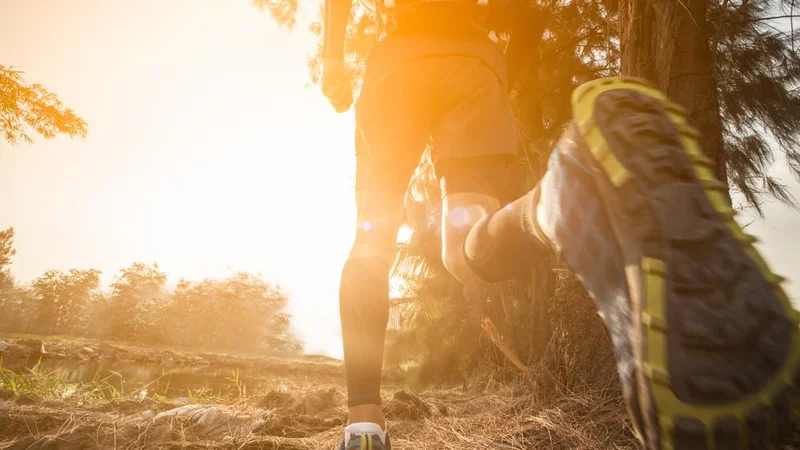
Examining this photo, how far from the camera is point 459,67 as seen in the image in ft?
3.79

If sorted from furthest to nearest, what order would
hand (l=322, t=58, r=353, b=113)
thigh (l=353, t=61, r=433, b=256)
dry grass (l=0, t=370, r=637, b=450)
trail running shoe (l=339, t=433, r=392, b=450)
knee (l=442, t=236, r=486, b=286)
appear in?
dry grass (l=0, t=370, r=637, b=450), hand (l=322, t=58, r=353, b=113), thigh (l=353, t=61, r=433, b=256), knee (l=442, t=236, r=486, b=286), trail running shoe (l=339, t=433, r=392, b=450)

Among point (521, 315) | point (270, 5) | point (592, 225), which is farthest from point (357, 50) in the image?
point (592, 225)

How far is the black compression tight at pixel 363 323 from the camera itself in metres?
0.97

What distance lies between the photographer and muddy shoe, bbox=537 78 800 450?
440 millimetres

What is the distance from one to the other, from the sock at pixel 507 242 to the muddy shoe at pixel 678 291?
0.14m

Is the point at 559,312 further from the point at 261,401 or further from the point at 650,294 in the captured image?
the point at 261,401

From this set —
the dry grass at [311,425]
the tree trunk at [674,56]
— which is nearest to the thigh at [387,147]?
the dry grass at [311,425]

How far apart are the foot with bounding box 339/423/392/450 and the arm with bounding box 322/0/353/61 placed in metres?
1.03

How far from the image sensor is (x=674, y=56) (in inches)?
67.0

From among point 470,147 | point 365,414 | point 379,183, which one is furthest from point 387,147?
point 365,414

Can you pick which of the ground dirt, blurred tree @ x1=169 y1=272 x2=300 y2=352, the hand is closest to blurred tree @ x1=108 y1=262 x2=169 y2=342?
blurred tree @ x1=169 y1=272 x2=300 y2=352

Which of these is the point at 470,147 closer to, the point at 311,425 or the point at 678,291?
the point at 678,291

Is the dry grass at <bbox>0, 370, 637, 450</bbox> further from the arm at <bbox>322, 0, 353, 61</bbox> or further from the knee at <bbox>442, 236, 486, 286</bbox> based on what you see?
the arm at <bbox>322, 0, 353, 61</bbox>

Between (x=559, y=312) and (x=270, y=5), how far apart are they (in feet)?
13.0
